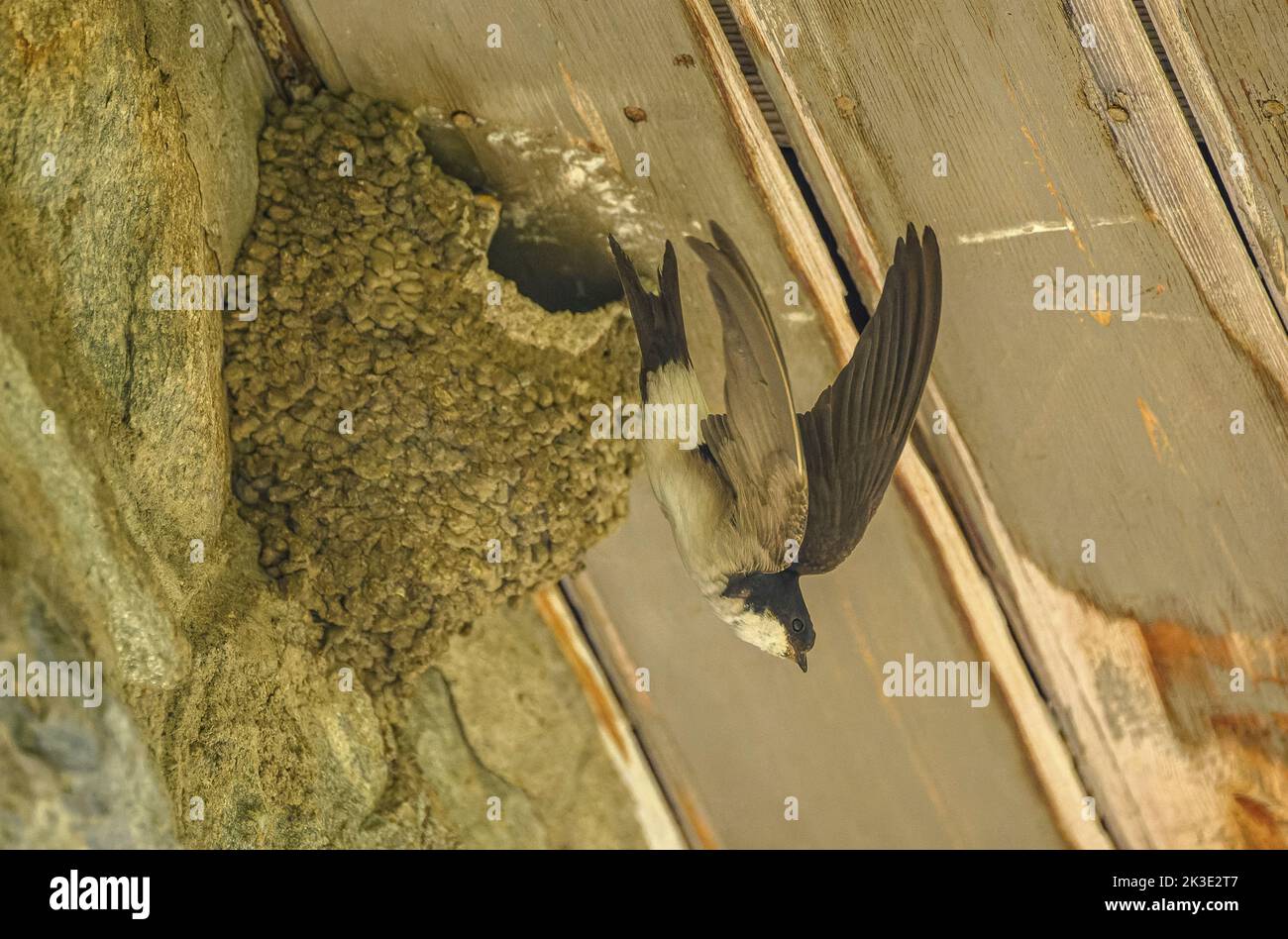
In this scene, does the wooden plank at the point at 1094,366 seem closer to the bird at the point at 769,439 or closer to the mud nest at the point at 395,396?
the bird at the point at 769,439

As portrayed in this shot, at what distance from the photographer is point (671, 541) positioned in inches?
127

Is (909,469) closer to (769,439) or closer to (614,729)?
(769,439)

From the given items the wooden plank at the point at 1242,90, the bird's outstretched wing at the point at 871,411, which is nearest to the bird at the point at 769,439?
the bird's outstretched wing at the point at 871,411

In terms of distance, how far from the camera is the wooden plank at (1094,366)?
8.49ft

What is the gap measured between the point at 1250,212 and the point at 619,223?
4.36 ft

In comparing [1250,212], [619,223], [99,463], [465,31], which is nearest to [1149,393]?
[1250,212]

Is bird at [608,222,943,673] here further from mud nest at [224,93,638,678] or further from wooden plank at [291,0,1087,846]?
mud nest at [224,93,638,678]

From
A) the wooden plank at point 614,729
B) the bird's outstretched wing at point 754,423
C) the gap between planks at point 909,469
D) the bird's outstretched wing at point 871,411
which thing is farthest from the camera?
the wooden plank at point 614,729

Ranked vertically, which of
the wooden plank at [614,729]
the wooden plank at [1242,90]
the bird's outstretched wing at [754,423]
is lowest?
the wooden plank at [614,729]

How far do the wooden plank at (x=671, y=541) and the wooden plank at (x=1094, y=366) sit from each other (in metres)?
0.13

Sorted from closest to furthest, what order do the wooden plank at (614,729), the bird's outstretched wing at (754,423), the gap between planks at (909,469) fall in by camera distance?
1. the bird's outstretched wing at (754,423)
2. the gap between planks at (909,469)
3. the wooden plank at (614,729)

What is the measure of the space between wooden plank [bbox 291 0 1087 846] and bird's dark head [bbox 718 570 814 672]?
374 millimetres

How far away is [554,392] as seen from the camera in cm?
295

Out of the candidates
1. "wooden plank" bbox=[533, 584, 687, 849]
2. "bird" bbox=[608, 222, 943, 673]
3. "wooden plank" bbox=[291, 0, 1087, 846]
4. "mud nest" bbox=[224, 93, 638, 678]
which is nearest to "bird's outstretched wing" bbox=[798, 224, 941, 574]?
"bird" bbox=[608, 222, 943, 673]
